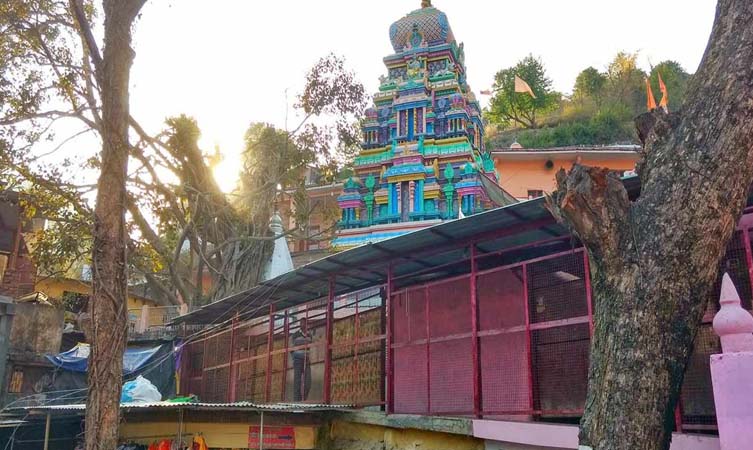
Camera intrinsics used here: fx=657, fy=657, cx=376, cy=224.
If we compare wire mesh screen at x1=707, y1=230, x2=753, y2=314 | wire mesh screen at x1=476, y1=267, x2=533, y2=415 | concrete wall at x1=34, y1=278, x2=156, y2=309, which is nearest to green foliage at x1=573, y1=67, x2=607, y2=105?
concrete wall at x1=34, y1=278, x2=156, y2=309

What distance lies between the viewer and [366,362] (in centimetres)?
1084

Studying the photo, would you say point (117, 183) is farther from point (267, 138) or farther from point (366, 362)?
point (267, 138)

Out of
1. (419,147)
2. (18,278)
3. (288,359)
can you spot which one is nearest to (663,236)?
(288,359)

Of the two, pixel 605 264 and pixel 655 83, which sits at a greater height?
pixel 655 83

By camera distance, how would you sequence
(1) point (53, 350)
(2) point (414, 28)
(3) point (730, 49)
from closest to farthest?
(3) point (730, 49)
(1) point (53, 350)
(2) point (414, 28)

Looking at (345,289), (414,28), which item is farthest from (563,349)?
(414,28)

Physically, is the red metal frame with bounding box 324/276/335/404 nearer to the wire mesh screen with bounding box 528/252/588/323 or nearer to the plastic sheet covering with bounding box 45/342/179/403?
the wire mesh screen with bounding box 528/252/588/323

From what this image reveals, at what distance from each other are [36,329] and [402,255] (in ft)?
37.2

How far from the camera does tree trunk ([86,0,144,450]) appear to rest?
6.90 metres

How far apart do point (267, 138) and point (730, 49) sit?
17.7 m

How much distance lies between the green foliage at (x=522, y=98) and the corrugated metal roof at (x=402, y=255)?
1338 inches

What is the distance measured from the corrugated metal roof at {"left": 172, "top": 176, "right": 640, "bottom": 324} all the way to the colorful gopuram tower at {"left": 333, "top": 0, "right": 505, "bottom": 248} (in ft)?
32.8

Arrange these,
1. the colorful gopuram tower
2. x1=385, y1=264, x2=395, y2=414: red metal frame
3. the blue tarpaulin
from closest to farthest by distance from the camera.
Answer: x1=385, y1=264, x2=395, y2=414: red metal frame → the blue tarpaulin → the colorful gopuram tower

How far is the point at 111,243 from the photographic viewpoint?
24.4 feet
